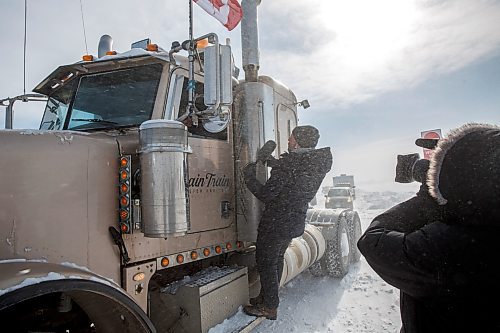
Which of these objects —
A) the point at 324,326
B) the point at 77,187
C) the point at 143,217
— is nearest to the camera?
the point at 77,187

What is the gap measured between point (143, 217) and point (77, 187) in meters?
0.45

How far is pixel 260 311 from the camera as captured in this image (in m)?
3.43

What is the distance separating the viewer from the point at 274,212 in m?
3.67

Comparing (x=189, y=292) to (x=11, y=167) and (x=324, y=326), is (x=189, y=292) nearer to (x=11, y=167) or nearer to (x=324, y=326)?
(x=11, y=167)

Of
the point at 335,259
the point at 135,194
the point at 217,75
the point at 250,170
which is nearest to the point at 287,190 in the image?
the point at 250,170

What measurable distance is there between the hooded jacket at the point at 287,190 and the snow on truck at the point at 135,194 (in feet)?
0.80

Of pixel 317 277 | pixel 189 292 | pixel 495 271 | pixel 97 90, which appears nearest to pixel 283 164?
pixel 189 292

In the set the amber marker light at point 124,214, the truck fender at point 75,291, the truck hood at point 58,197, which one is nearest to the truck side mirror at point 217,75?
the truck hood at point 58,197

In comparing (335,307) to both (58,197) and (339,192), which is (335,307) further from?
(339,192)

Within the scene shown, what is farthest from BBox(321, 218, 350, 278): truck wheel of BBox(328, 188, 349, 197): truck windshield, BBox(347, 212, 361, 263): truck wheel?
BBox(328, 188, 349, 197): truck windshield

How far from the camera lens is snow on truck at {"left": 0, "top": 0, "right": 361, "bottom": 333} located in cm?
194

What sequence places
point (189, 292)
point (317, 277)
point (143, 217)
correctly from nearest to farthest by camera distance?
point (143, 217)
point (189, 292)
point (317, 277)

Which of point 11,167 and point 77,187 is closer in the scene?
point 11,167

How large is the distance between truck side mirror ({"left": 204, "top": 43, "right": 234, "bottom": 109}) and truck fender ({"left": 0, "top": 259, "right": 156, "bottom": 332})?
1.37 m
